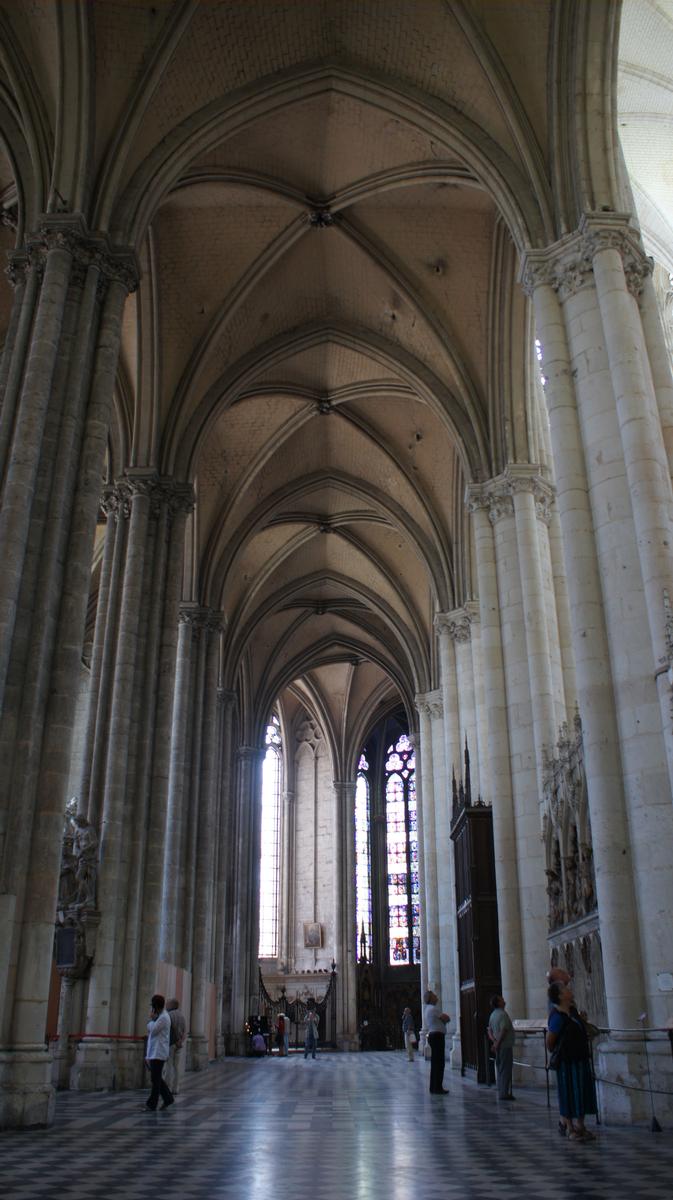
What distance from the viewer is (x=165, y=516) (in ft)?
61.1

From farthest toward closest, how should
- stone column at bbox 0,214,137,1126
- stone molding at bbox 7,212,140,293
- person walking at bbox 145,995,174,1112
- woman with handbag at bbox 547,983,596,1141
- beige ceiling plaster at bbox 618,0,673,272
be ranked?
1. beige ceiling plaster at bbox 618,0,673,272
2. stone molding at bbox 7,212,140,293
3. person walking at bbox 145,995,174,1112
4. stone column at bbox 0,214,137,1126
5. woman with handbag at bbox 547,983,596,1141

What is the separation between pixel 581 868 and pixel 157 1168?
725cm

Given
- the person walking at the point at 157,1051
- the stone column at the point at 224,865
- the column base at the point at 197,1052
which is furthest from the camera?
the stone column at the point at 224,865

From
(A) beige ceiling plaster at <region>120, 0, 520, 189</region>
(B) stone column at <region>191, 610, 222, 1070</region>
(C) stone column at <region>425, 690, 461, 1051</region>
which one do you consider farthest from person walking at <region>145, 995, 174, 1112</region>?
(C) stone column at <region>425, 690, 461, 1051</region>

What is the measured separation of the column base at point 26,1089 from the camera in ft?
30.1

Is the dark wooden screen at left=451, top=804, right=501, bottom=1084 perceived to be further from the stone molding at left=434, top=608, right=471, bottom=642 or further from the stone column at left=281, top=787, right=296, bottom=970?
the stone column at left=281, top=787, right=296, bottom=970

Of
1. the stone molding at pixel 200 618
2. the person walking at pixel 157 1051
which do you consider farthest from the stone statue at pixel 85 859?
the stone molding at pixel 200 618

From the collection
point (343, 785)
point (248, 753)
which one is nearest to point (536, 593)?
point (248, 753)

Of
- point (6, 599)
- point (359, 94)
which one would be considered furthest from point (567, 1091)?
point (359, 94)

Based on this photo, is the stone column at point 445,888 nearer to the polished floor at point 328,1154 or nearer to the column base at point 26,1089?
the polished floor at point 328,1154

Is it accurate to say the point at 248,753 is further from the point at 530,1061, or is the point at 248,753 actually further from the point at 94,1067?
the point at 530,1061

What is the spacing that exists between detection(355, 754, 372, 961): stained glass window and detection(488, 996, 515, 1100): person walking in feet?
96.4

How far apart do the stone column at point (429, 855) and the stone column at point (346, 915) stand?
34.2 feet

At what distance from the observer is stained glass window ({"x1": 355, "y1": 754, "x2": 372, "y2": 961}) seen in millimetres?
40938
